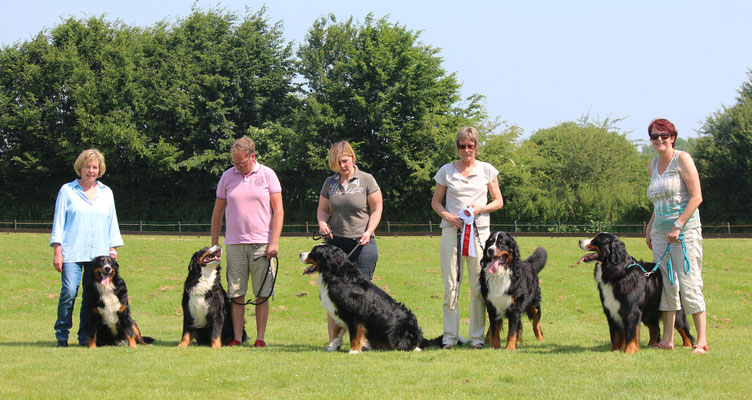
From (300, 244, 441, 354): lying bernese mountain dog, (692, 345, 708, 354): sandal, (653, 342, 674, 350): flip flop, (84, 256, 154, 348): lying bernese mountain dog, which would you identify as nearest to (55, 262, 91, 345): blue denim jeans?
(84, 256, 154, 348): lying bernese mountain dog

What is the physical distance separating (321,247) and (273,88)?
36.3 m

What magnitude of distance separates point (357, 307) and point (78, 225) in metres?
3.16

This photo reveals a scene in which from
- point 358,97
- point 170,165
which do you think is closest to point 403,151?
point 358,97

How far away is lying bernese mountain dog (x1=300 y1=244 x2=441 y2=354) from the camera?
21.7 ft

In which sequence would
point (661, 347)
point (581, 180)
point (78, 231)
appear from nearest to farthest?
point (661, 347) < point (78, 231) < point (581, 180)

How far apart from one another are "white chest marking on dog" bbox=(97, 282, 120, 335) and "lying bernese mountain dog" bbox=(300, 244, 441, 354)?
85.5 inches

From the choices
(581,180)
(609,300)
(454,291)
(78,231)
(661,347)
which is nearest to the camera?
(609,300)

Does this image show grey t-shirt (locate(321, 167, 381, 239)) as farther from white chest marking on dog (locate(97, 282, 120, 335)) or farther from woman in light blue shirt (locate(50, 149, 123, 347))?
white chest marking on dog (locate(97, 282, 120, 335))

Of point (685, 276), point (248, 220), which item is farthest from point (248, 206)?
point (685, 276)

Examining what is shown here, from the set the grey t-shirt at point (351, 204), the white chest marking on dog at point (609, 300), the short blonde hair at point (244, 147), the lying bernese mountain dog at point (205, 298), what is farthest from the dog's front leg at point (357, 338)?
the white chest marking on dog at point (609, 300)

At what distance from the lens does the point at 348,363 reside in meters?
5.90

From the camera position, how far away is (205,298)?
7133mm

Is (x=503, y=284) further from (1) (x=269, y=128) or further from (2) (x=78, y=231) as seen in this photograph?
(1) (x=269, y=128)

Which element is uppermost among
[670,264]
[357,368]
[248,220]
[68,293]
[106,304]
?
[248,220]
